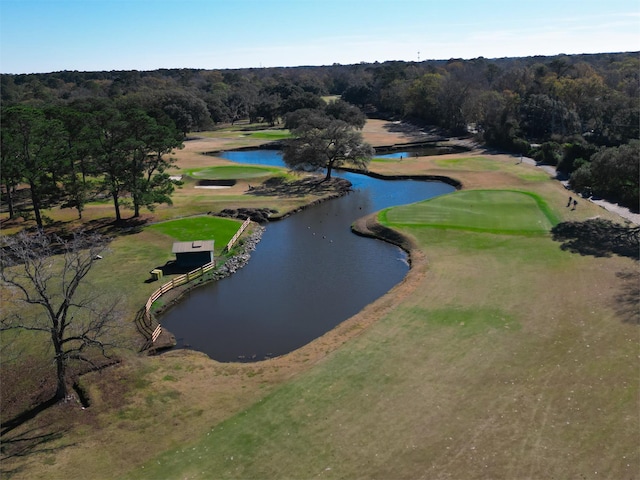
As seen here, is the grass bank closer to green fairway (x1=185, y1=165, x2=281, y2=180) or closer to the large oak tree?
the large oak tree

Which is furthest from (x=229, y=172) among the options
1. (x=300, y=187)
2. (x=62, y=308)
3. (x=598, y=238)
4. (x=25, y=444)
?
(x=25, y=444)

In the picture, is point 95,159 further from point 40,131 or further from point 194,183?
point 194,183

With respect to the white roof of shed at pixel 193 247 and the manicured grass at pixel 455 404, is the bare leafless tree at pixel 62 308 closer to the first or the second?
the manicured grass at pixel 455 404

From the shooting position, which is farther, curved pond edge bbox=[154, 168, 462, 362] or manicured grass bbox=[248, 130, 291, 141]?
manicured grass bbox=[248, 130, 291, 141]

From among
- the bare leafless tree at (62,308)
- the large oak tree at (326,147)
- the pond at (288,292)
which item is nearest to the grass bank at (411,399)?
the pond at (288,292)

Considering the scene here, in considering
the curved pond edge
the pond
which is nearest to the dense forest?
the pond

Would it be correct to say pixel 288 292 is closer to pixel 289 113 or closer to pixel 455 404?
pixel 455 404

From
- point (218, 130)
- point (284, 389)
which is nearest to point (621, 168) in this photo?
point (284, 389)
